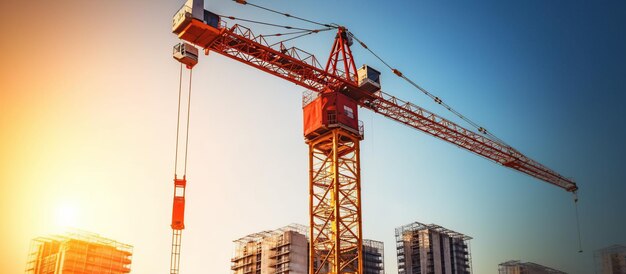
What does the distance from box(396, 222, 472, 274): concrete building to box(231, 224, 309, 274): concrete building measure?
19453mm

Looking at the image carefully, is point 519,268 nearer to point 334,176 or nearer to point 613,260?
point 613,260

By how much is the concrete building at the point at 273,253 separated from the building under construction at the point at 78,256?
33.3m

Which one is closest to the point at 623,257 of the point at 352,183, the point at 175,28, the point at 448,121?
the point at 448,121

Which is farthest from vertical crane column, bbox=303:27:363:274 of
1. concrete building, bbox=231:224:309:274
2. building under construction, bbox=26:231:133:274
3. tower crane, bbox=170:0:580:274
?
building under construction, bbox=26:231:133:274

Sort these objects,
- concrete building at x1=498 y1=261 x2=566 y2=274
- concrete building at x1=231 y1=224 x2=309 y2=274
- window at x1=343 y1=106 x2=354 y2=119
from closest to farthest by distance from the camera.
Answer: window at x1=343 y1=106 x2=354 y2=119, concrete building at x1=231 y1=224 x2=309 y2=274, concrete building at x1=498 y1=261 x2=566 y2=274

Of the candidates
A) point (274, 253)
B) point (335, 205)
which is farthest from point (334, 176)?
point (274, 253)

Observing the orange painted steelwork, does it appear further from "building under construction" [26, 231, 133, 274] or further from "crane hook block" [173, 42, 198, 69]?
"building under construction" [26, 231, 133, 274]

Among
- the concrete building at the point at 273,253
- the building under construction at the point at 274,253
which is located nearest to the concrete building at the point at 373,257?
the building under construction at the point at 274,253

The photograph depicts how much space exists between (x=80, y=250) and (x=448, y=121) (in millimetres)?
84094

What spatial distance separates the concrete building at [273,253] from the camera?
97.4 meters

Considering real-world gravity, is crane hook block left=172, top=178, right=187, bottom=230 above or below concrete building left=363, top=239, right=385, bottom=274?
below

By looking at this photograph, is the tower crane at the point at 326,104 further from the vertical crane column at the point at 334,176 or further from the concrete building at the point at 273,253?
the concrete building at the point at 273,253

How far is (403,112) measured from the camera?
210 feet

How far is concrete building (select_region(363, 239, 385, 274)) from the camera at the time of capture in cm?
11262
